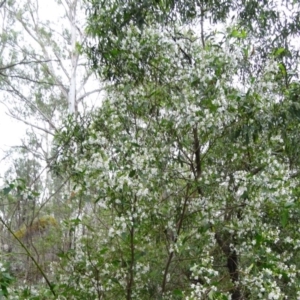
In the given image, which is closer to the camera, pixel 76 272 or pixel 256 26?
pixel 76 272

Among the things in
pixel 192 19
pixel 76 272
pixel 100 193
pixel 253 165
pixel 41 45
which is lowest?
pixel 76 272

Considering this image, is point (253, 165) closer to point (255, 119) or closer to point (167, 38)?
point (255, 119)

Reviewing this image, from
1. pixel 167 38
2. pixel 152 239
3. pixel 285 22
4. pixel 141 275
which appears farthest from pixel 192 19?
pixel 141 275

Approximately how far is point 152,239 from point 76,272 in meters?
0.54

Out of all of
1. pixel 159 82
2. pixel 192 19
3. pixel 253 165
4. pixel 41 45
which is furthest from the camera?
pixel 41 45

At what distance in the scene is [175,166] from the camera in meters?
2.94

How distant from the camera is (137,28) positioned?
2832mm

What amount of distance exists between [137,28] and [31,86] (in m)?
8.71

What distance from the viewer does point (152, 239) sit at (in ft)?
10.1

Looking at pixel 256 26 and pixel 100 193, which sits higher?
pixel 256 26

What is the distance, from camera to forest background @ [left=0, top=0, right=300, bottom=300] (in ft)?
8.10

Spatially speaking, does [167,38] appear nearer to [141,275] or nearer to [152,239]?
[152,239]

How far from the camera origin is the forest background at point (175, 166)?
8.10 ft

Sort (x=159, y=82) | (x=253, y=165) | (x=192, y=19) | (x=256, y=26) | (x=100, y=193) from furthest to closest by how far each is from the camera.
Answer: (x=256, y=26) → (x=192, y=19) → (x=159, y=82) → (x=253, y=165) → (x=100, y=193)
